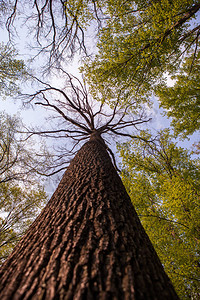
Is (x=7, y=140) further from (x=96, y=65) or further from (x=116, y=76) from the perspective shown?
(x=116, y=76)

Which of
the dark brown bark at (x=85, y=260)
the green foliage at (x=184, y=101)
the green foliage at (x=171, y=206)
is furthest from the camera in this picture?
the green foliage at (x=184, y=101)

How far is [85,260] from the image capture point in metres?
1.01

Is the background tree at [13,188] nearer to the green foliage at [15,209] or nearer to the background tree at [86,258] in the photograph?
the green foliage at [15,209]

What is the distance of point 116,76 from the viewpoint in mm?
5344

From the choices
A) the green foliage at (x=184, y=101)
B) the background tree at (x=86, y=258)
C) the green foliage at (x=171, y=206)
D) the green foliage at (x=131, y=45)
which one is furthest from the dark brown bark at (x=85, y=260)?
the green foliage at (x=184, y=101)

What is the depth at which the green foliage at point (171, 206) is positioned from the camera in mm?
3441

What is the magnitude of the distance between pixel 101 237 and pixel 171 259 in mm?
3663

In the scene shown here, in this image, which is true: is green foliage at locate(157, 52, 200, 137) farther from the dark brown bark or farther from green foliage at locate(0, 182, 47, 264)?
green foliage at locate(0, 182, 47, 264)

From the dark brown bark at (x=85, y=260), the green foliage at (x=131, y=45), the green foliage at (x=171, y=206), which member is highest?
the green foliage at (x=131, y=45)

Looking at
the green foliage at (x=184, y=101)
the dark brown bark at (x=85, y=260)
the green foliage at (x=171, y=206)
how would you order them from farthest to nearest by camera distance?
the green foliage at (x=184, y=101)
the green foliage at (x=171, y=206)
the dark brown bark at (x=85, y=260)

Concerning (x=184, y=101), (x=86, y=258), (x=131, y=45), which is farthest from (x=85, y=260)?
(x=184, y=101)

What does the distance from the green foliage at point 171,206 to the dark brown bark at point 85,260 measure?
302 cm

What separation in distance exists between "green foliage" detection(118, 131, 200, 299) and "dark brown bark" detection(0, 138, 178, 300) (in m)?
3.02

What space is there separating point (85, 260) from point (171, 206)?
3743mm
